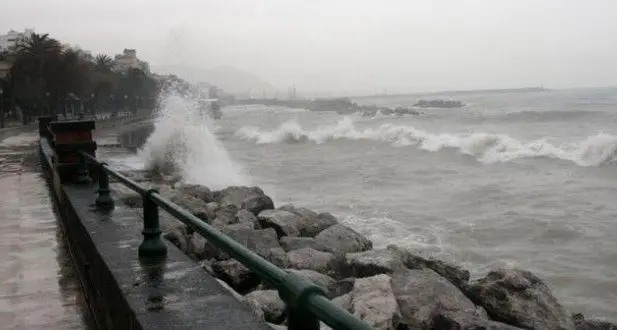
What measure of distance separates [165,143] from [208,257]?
725 inches

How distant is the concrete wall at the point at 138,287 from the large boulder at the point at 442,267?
3.90m

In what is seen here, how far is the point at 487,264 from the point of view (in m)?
9.27

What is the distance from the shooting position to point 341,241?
8859 mm

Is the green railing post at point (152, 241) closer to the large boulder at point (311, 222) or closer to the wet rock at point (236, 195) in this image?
the large boulder at point (311, 222)

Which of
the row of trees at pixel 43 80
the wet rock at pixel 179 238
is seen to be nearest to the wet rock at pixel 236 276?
the wet rock at pixel 179 238

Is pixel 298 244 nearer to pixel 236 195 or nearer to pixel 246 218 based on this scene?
pixel 246 218

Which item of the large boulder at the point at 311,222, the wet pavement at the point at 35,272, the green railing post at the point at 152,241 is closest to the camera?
the green railing post at the point at 152,241

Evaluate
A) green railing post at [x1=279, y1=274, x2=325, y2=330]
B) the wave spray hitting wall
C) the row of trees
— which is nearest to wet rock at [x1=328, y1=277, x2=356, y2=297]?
green railing post at [x1=279, y1=274, x2=325, y2=330]

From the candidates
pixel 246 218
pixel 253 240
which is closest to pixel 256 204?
pixel 246 218

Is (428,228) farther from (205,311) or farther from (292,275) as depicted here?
(292,275)

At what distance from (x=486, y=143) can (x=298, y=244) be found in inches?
918

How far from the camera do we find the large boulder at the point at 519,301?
19.8ft

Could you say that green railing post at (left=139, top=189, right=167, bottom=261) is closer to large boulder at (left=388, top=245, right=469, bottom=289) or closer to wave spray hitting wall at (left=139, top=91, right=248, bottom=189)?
large boulder at (left=388, top=245, right=469, bottom=289)

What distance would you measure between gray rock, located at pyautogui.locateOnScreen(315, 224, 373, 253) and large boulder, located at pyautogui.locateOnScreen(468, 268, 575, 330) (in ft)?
7.90
